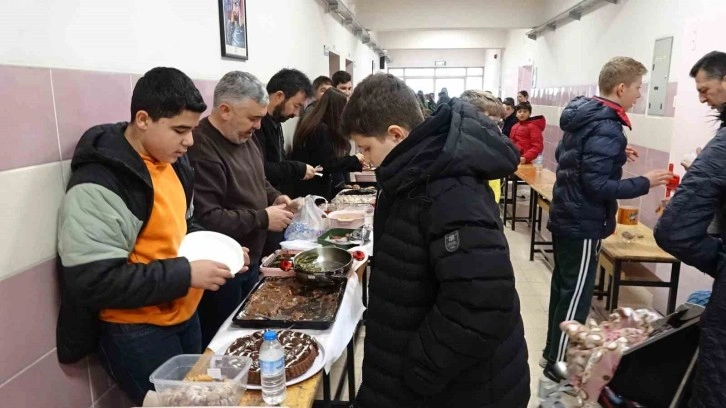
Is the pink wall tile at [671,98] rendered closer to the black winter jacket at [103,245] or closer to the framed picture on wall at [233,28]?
the framed picture on wall at [233,28]

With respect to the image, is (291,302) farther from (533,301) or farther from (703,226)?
(533,301)

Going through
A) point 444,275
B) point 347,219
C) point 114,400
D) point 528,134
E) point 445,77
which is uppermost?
point 445,77

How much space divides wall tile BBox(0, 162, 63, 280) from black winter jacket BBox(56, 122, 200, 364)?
4cm

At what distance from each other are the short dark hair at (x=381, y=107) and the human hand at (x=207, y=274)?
0.57 m

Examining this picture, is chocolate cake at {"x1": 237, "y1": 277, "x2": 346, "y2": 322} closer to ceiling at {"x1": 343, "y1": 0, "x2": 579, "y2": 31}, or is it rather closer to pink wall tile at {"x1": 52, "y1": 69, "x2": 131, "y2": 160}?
pink wall tile at {"x1": 52, "y1": 69, "x2": 131, "y2": 160}

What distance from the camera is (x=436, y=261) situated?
3.50 ft

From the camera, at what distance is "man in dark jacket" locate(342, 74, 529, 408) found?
1.05 metres

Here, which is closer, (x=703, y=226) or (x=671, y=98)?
(x=703, y=226)

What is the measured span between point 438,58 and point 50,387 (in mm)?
16123

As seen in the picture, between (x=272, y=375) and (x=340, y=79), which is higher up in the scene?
(x=340, y=79)

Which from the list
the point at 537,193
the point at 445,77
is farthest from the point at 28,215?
the point at 445,77

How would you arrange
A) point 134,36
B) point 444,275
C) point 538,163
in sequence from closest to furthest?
point 444,275 < point 134,36 < point 538,163

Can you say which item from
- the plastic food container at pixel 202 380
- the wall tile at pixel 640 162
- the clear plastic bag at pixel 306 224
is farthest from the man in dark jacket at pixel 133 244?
the wall tile at pixel 640 162

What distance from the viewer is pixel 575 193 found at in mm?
2449
